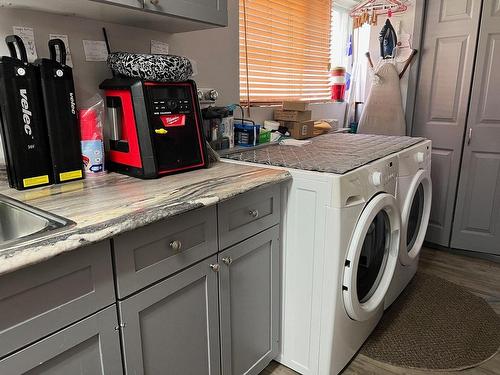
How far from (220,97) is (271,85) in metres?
0.68

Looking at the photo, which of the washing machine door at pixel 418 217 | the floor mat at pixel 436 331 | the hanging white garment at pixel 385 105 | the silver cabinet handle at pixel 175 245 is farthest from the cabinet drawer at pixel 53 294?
the hanging white garment at pixel 385 105

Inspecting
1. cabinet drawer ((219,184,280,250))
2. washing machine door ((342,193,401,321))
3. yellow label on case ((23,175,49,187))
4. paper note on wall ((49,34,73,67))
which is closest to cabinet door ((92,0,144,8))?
paper note on wall ((49,34,73,67))

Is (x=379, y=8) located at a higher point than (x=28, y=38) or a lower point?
higher

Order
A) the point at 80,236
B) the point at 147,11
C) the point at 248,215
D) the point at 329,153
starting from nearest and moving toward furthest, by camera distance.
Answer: the point at 80,236, the point at 147,11, the point at 248,215, the point at 329,153

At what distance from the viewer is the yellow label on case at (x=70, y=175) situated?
126cm

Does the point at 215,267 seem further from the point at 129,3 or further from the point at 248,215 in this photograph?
the point at 129,3

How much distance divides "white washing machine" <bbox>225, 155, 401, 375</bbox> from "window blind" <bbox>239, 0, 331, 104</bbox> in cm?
112

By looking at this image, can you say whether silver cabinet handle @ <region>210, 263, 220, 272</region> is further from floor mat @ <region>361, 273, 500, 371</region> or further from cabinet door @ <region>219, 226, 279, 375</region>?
floor mat @ <region>361, 273, 500, 371</region>

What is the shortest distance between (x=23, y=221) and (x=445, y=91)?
2739 millimetres

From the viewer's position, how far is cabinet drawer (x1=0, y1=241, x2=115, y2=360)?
28.4 inches

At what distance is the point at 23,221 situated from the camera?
101 cm

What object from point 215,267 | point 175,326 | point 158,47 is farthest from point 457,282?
point 158,47

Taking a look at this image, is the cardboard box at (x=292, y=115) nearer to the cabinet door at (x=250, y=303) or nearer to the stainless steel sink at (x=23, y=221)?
the cabinet door at (x=250, y=303)

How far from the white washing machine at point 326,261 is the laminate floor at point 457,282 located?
7cm
